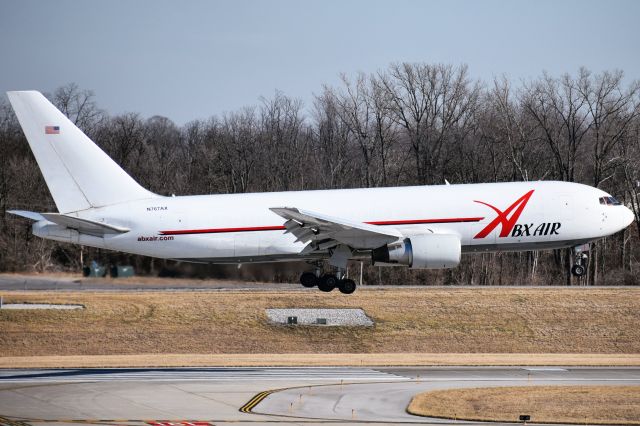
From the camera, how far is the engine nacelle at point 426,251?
48.8 meters

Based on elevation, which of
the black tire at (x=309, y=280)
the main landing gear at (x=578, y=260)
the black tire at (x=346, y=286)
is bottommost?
the black tire at (x=346, y=286)

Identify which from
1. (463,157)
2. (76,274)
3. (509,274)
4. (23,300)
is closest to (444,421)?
(76,274)

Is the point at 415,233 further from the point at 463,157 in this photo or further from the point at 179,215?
the point at 463,157

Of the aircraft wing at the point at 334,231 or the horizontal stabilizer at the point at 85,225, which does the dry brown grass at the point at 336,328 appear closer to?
the horizontal stabilizer at the point at 85,225

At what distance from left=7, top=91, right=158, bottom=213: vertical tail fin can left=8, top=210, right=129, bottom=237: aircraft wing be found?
1.59 metres

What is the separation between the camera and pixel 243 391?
48.7m

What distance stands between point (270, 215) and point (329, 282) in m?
4.19

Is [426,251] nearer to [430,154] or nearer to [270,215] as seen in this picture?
[270,215]

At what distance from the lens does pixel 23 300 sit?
7381 centimetres

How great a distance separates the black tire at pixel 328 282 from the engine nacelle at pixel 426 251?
10.1 ft

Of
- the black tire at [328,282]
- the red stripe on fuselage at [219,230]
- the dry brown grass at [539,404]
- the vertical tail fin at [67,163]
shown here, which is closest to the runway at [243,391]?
the dry brown grass at [539,404]

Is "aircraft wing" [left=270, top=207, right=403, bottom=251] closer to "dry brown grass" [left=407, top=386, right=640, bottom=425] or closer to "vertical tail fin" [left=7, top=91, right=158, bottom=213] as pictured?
"dry brown grass" [left=407, top=386, right=640, bottom=425]

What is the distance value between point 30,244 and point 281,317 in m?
16.4

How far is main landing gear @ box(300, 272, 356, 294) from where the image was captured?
167 feet
